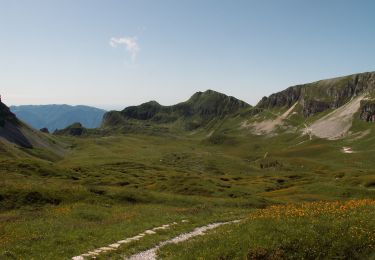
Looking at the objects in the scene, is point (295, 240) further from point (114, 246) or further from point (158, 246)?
point (114, 246)

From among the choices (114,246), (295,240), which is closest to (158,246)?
(114,246)

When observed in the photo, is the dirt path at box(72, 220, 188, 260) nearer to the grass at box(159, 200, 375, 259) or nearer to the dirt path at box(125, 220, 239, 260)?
the dirt path at box(125, 220, 239, 260)

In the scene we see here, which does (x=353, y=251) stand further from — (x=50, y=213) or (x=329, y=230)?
(x=50, y=213)

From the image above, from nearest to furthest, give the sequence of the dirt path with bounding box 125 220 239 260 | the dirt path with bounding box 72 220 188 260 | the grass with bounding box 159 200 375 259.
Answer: the grass with bounding box 159 200 375 259 → the dirt path with bounding box 72 220 188 260 → the dirt path with bounding box 125 220 239 260

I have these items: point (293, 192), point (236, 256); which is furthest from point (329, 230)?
point (293, 192)

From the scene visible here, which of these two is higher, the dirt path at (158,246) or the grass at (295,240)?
the grass at (295,240)

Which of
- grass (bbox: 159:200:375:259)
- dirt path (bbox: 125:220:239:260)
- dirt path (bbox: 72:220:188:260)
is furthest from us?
dirt path (bbox: 125:220:239:260)

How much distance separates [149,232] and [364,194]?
5278 centimetres

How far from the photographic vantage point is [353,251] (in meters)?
21.3

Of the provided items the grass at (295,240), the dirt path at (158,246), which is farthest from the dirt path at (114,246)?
the grass at (295,240)

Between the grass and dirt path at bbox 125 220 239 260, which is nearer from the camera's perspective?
the grass

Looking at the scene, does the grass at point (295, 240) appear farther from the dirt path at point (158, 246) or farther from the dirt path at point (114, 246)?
the dirt path at point (114, 246)

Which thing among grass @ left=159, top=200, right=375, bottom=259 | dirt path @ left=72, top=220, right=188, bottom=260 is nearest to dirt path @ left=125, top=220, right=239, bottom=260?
grass @ left=159, top=200, right=375, bottom=259

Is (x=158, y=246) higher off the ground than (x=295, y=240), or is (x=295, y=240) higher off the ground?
(x=295, y=240)
